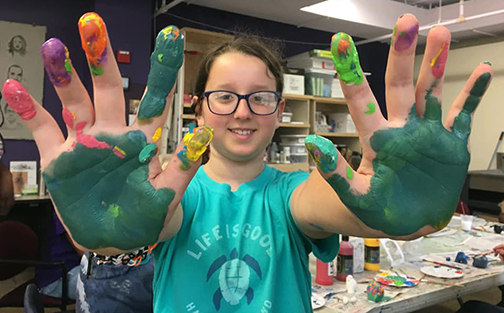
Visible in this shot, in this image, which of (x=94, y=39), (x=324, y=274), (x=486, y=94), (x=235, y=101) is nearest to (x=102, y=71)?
(x=94, y=39)

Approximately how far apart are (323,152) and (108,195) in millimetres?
352

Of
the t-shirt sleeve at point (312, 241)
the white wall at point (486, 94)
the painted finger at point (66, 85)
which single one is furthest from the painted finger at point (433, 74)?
the white wall at point (486, 94)

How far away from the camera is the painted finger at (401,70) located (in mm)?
581

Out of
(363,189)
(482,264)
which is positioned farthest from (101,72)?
(482,264)

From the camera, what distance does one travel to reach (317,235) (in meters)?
0.81

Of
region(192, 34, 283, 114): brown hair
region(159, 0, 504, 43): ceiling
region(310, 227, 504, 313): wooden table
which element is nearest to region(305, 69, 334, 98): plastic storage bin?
region(159, 0, 504, 43): ceiling

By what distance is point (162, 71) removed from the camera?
0.61 metres

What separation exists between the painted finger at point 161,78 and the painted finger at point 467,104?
0.46 metres

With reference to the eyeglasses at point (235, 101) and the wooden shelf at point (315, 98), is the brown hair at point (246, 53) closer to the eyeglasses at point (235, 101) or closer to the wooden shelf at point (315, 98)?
the eyeglasses at point (235, 101)

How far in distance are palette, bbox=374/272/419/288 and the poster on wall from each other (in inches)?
126

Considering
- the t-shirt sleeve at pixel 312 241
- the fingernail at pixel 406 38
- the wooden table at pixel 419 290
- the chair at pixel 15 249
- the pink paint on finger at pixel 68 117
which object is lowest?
the chair at pixel 15 249

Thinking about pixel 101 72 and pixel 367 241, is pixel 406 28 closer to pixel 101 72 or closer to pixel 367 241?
pixel 101 72

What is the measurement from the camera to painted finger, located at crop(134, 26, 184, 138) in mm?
601

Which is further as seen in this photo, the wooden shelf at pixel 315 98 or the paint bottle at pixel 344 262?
the wooden shelf at pixel 315 98
